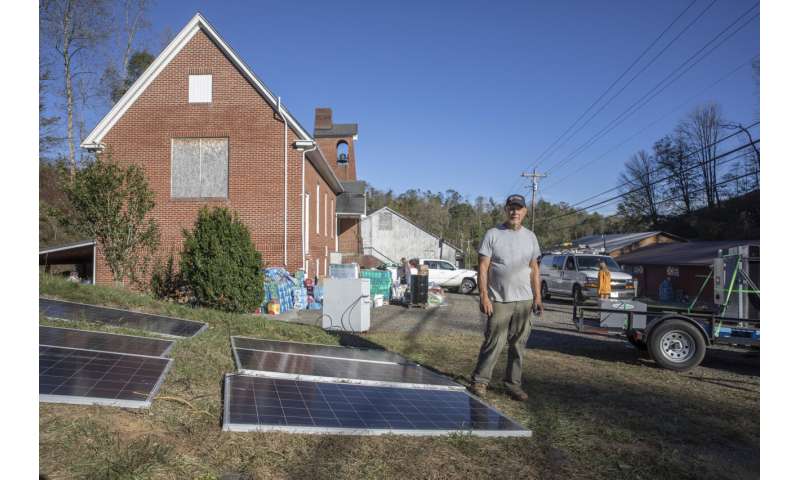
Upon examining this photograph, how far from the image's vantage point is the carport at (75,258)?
20333mm

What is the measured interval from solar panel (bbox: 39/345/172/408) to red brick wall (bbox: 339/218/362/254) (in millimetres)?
29557

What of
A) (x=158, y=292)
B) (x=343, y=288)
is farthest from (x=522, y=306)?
(x=158, y=292)

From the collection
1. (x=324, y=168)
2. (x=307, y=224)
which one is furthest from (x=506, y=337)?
(x=324, y=168)

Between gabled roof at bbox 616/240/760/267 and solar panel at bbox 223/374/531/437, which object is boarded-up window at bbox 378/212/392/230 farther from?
solar panel at bbox 223/374/531/437

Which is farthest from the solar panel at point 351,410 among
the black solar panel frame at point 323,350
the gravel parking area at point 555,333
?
the gravel parking area at point 555,333

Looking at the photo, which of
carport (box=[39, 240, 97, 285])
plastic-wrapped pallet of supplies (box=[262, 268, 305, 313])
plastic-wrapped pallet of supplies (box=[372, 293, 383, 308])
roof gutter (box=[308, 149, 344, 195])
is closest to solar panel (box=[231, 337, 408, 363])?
plastic-wrapped pallet of supplies (box=[262, 268, 305, 313])

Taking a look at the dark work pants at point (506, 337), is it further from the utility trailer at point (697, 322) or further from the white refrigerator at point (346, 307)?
the white refrigerator at point (346, 307)

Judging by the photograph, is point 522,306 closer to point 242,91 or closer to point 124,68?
point 242,91

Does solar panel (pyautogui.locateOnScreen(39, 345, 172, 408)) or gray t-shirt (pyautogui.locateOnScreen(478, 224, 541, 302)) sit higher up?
gray t-shirt (pyautogui.locateOnScreen(478, 224, 541, 302))

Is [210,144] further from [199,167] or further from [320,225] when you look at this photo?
[320,225]

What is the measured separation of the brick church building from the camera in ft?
60.6

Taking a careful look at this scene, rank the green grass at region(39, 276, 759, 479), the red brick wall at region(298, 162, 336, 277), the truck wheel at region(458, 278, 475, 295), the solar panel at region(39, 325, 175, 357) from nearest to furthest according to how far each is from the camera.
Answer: the green grass at region(39, 276, 759, 479) < the solar panel at region(39, 325, 175, 357) < the red brick wall at region(298, 162, 336, 277) < the truck wheel at region(458, 278, 475, 295)

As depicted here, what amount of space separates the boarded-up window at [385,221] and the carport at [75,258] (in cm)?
2904
